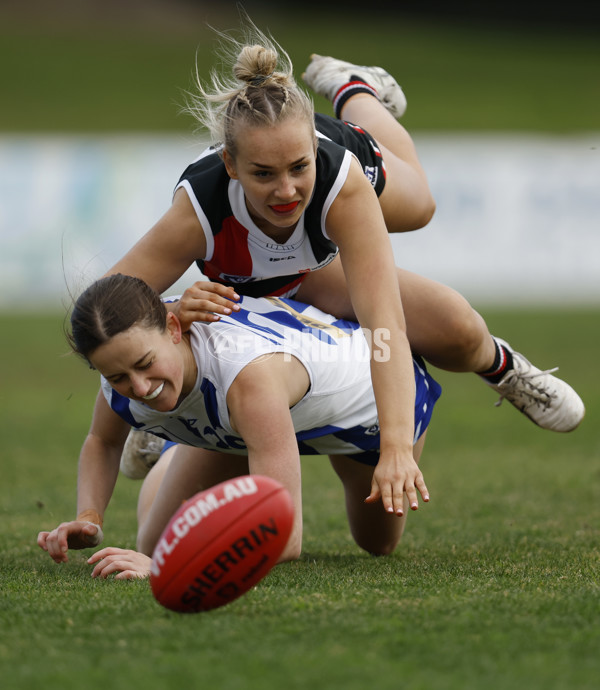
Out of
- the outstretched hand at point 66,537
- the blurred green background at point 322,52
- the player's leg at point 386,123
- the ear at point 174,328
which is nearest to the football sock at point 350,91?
the player's leg at point 386,123

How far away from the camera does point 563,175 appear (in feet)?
50.1

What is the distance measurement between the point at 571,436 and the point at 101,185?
378 inches

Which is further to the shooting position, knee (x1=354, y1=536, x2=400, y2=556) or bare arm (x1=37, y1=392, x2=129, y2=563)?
knee (x1=354, y1=536, x2=400, y2=556)

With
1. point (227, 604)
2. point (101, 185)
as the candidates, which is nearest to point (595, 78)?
point (101, 185)

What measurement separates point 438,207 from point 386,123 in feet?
35.2

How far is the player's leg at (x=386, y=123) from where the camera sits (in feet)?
14.2

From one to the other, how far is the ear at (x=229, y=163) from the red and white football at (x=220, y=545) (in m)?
1.34

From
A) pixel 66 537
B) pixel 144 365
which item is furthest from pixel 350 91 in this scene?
pixel 66 537

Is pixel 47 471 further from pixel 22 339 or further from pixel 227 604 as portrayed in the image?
pixel 22 339

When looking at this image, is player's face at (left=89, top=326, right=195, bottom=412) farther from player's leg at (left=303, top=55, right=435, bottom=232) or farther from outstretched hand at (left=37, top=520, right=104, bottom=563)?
player's leg at (left=303, top=55, right=435, bottom=232)

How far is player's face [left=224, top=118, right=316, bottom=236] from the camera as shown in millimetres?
3387

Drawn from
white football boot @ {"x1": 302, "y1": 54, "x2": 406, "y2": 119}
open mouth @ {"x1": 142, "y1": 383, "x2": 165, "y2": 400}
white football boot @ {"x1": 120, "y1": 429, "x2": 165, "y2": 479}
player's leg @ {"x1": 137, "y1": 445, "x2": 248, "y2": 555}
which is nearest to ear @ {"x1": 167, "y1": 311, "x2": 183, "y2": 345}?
open mouth @ {"x1": 142, "y1": 383, "x2": 165, "y2": 400}

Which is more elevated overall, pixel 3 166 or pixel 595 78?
pixel 595 78

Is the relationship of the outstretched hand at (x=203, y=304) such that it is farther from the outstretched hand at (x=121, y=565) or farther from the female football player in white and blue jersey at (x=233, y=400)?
the outstretched hand at (x=121, y=565)
